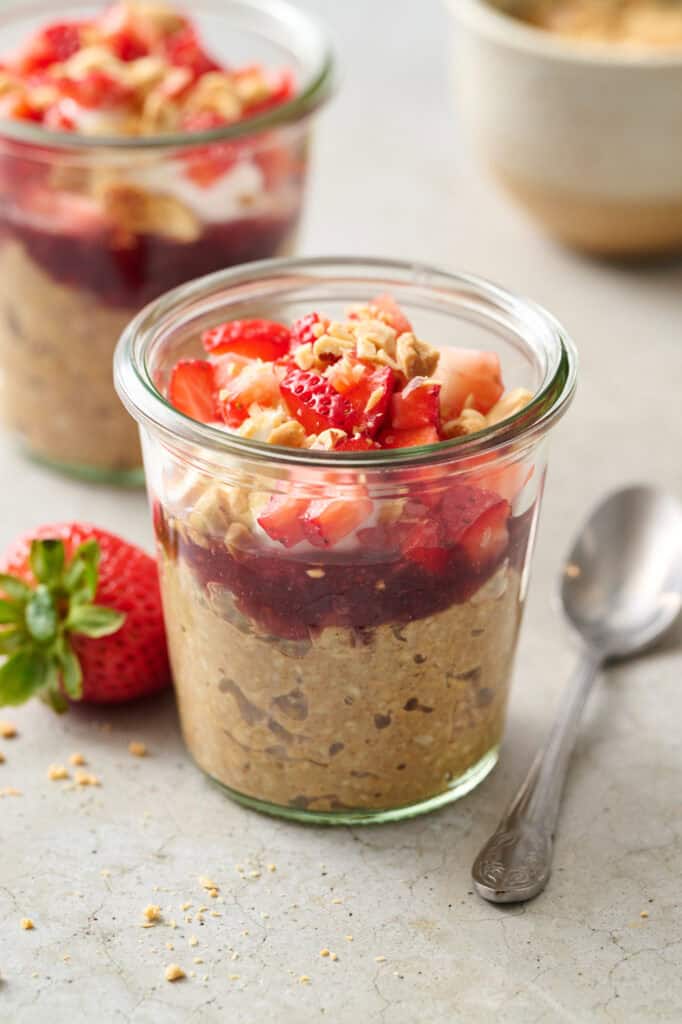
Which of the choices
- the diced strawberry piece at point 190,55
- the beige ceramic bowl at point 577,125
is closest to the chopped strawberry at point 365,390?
the diced strawberry piece at point 190,55

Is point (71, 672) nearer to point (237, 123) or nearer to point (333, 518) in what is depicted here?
point (333, 518)

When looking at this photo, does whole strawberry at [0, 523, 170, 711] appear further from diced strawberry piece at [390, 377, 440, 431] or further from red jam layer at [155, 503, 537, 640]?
diced strawberry piece at [390, 377, 440, 431]

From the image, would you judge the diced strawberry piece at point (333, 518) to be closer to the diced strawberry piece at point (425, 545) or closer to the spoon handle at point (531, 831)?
the diced strawberry piece at point (425, 545)

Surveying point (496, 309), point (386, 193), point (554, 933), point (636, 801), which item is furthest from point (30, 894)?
point (386, 193)

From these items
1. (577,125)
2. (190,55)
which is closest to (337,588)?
(190,55)

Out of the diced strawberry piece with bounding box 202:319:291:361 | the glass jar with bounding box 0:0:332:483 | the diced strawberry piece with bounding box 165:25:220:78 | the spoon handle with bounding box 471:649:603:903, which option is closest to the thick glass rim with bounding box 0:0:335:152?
the glass jar with bounding box 0:0:332:483

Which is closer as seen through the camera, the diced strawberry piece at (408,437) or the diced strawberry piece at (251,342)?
the diced strawberry piece at (408,437)

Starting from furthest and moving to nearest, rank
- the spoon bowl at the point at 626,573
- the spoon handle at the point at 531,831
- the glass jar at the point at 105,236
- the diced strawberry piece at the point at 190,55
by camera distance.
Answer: the diced strawberry piece at the point at 190,55, the glass jar at the point at 105,236, the spoon bowl at the point at 626,573, the spoon handle at the point at 531,831
